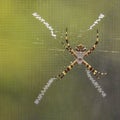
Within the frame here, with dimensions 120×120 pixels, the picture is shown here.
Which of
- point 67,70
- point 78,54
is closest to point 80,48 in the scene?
point 78,54

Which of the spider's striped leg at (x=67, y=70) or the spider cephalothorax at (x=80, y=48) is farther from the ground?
the spider cephalothorax at (x=80, y=48)

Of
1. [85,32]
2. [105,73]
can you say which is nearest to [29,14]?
[85,32]

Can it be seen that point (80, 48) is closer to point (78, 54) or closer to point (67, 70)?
point (78, 54)

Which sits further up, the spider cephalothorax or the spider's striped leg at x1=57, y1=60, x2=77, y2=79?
the spider cephalothorax

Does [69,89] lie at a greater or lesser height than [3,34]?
lesser

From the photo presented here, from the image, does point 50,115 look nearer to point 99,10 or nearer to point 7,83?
point 7,83

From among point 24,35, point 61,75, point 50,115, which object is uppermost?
point 24,35

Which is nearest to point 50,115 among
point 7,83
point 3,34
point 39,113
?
point 39,113

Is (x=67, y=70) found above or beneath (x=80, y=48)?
beneath
